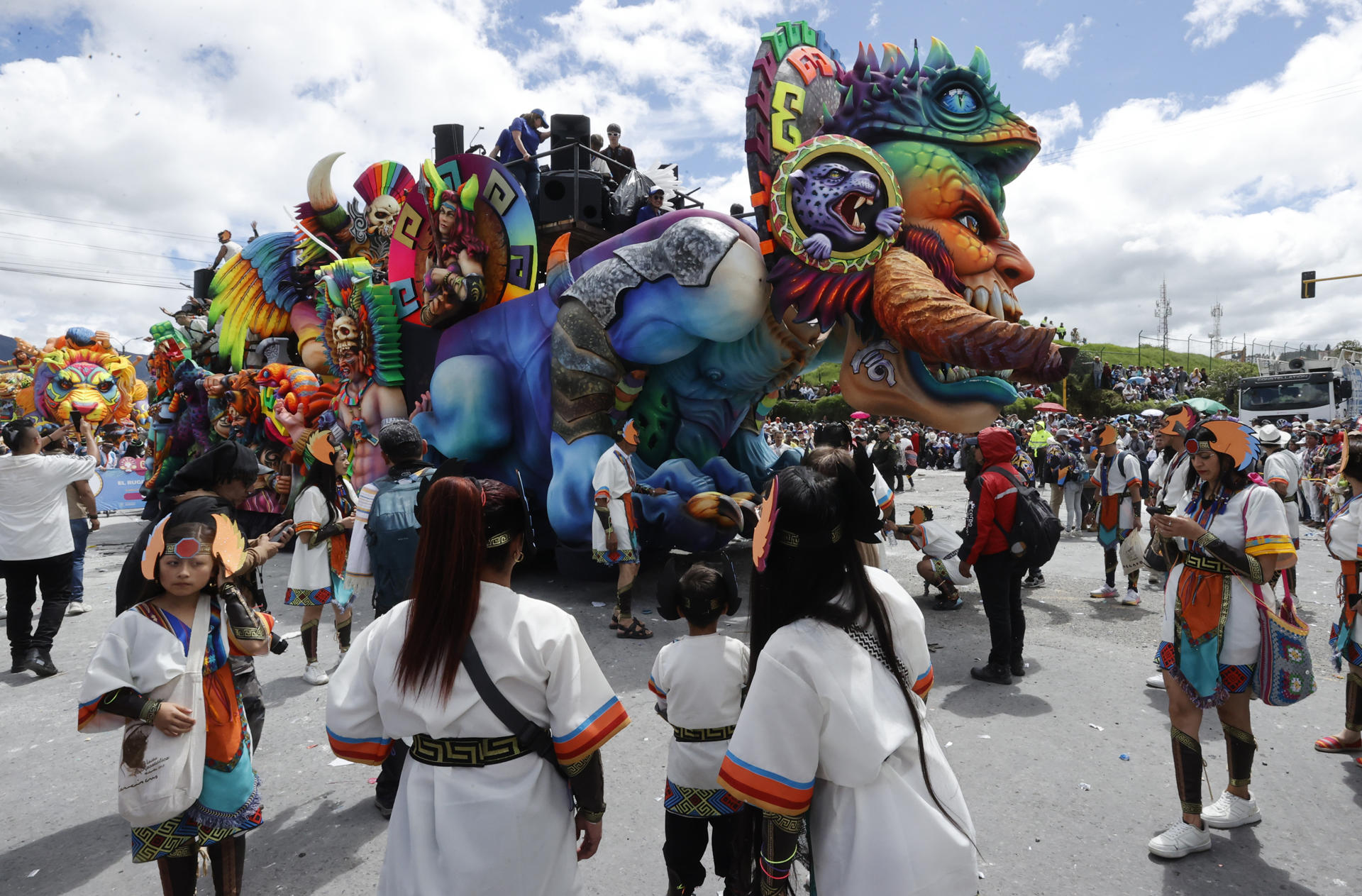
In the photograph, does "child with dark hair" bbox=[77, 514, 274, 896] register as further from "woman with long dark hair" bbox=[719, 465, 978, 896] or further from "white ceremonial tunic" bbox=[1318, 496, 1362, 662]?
"white ceremonial tunic" bbox=[1318, 496, 1362, 662]

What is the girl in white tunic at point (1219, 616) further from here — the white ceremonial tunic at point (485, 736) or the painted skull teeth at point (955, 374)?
the painted skull teeth at point (955, 374)

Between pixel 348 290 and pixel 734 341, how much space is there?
4.65m

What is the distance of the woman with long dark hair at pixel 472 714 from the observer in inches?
67.1

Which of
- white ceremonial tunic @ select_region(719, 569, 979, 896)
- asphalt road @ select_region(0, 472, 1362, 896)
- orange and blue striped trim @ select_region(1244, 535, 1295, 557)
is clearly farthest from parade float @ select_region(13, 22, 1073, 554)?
white ceremonial tunic @ select_region(719, 569, 979, 896)

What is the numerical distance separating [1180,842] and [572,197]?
7.04 m

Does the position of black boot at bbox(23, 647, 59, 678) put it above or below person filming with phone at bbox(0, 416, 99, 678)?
below

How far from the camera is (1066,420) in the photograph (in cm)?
2491

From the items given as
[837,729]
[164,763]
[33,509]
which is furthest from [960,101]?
[33,509]

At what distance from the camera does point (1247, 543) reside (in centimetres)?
290

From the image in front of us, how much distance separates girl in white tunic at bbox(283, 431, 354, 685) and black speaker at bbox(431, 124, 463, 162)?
609cm

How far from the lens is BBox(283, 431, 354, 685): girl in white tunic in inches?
175

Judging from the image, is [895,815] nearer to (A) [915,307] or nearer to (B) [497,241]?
(A) [915,307]

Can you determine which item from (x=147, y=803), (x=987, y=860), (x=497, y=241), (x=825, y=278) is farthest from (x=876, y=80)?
(x=147, y=803)

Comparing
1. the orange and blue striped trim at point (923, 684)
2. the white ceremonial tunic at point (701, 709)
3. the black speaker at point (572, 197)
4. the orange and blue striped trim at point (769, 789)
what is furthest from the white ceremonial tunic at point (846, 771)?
the black speaker at point (572, 197)
